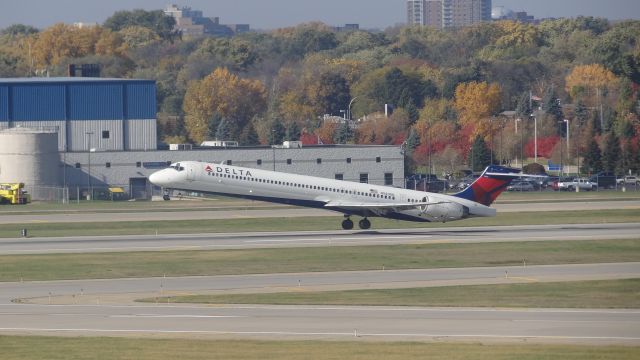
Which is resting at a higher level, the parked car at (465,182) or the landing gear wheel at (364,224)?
the parked car at (465,182)

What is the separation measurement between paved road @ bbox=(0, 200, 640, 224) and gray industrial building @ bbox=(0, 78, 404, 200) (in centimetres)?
1941

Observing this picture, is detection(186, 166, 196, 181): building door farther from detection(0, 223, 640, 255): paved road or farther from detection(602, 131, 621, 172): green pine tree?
detection(602, 131, 621, 172): green pine tree

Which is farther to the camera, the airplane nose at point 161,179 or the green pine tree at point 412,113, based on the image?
the green pine tree at point 412,113

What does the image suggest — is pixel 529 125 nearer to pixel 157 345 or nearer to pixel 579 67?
pixel 579 67

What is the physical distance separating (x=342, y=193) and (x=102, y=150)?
2008 inches

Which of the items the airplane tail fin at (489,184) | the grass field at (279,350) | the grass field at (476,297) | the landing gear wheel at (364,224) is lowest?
the grass field at (279,350)

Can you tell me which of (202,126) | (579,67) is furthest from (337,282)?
(579,67)

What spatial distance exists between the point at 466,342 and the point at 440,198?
37.2 m

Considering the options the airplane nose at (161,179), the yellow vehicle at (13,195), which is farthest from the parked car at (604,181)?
the airplane nose at (161,179)

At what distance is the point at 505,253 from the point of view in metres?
59.4

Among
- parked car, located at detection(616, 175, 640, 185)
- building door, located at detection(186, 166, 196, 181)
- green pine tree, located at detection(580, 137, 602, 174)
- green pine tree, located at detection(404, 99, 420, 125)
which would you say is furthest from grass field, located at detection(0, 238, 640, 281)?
green pine tree, located at detection(404, 99, 420, 125)

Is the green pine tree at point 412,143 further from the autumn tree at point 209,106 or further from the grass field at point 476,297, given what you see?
the grass field at point 476,297

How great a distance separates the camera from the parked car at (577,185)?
119750mm

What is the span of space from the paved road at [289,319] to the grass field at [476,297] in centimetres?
127
